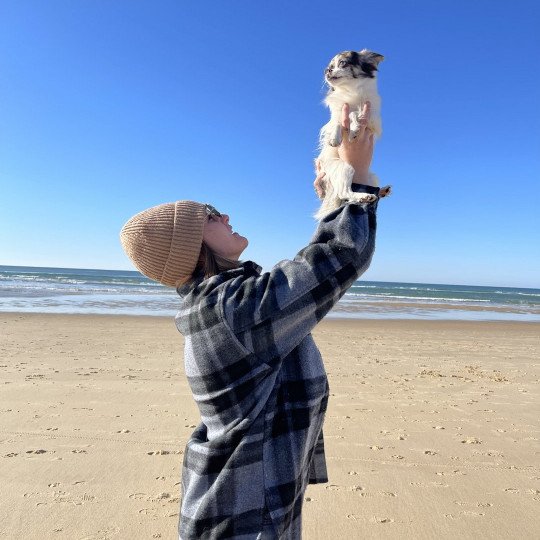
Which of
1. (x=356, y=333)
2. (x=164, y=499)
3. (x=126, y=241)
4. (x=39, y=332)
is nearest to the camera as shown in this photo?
(x=126, y=241)

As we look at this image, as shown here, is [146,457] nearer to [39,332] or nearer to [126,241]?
Result: [126,241]

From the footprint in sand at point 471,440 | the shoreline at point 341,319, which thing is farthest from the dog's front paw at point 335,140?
the shoreline at point 341,319

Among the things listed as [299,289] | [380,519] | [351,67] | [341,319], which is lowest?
[380,519]

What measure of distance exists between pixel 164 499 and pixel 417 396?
13.9ft

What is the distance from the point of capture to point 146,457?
14.4 ft

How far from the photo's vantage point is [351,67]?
156 cm

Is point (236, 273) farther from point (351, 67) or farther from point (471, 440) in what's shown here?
point (471, 440)

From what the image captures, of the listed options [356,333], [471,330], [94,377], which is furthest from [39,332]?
[471,330]

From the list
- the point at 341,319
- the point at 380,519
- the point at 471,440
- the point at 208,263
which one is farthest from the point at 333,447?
the point at 341,319

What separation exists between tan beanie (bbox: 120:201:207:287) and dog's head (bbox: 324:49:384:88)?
1.96 feet

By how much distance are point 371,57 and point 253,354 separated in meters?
1.05

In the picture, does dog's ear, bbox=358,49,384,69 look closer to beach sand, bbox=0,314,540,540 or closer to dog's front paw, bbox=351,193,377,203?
dog's front paw, bbox=351,193,377,203

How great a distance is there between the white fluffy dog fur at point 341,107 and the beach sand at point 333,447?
275 cm

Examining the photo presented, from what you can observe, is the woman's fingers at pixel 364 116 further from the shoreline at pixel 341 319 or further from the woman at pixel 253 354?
the shoreline at pixel 341 319
